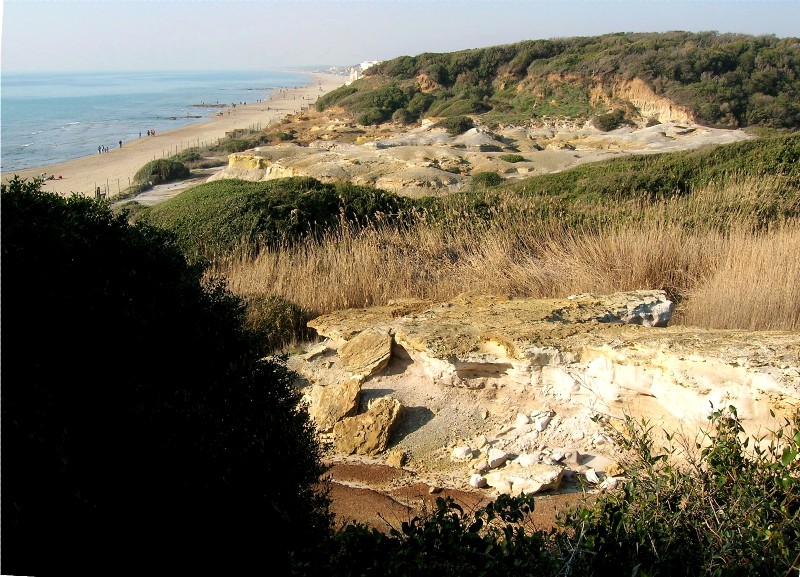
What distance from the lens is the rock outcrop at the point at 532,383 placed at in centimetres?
432

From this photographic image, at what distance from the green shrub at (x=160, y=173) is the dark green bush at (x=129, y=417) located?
31.5 metres

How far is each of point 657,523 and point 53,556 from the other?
85.3 inches

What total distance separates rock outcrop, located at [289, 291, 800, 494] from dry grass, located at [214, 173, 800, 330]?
3.16ft

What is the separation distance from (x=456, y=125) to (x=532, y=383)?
→ 3557 cm

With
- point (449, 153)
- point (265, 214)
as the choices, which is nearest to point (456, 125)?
point (449, 153)

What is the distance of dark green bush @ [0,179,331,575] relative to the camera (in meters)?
2.11

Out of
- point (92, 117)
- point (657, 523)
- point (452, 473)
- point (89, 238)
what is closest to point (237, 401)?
point (89, 238)

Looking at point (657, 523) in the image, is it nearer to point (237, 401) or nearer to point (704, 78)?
point (237, 401)

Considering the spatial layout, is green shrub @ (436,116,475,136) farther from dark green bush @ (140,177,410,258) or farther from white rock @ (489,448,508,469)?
white rock @ (489,448,508,469)

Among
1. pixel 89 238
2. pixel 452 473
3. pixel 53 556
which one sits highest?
pixel 89 238

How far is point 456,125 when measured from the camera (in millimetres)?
39438

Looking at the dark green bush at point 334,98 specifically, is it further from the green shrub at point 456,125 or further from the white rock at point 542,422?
the white rock at point 542,422

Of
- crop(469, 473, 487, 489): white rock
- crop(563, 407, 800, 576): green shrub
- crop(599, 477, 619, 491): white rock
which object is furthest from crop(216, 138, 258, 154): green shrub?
crop(563, 407, 800, 576): green shrub

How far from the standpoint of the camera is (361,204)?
1218 centimetres
